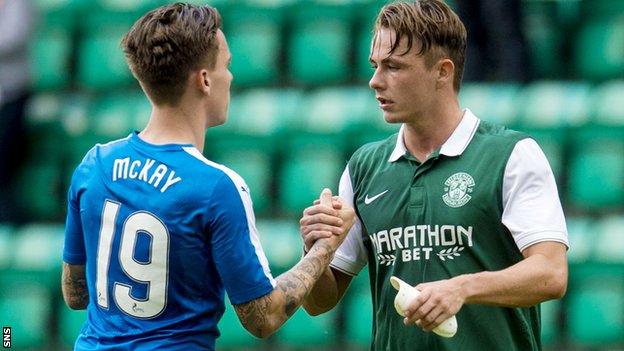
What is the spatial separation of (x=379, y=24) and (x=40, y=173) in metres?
4.78

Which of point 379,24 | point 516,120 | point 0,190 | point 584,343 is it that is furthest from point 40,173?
point 379,24

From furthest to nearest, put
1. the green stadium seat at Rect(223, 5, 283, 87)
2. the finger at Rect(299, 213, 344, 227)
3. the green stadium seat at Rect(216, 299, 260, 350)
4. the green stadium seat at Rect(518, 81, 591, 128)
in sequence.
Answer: the green stadium seat at Rect(223, 5, 283, 87) → the green stadium seat at Rect(518, 81, 591, 128) → the green stadium seat at Rect(216, 299, 260, 350) → the finger at Rect(299, 213, 344, 227)

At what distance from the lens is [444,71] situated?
153 inches

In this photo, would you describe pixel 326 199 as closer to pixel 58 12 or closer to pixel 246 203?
pixel 246 203

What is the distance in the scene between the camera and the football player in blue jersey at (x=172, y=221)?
3357mm

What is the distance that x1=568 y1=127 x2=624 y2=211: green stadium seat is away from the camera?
23.0 feet

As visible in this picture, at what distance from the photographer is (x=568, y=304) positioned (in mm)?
Result: 6707

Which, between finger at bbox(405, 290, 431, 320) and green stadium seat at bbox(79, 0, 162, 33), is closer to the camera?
finger at bbox(405, 290, 431, 320)

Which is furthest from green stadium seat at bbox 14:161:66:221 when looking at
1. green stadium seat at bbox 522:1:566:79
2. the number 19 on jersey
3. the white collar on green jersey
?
the number 19 on jersey

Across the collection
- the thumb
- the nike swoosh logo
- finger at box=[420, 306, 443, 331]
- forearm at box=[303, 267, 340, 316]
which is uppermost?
the thumb

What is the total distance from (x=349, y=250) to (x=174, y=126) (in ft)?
2.71

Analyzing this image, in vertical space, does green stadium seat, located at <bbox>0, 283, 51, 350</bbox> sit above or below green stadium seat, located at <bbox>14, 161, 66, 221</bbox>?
below

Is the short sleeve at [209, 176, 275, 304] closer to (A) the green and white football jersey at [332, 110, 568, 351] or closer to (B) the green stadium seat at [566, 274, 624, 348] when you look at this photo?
(A) the green and white football jersey at [332, 110, 568, 351]

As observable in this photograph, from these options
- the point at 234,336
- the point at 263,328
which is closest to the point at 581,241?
the point at 234,336
